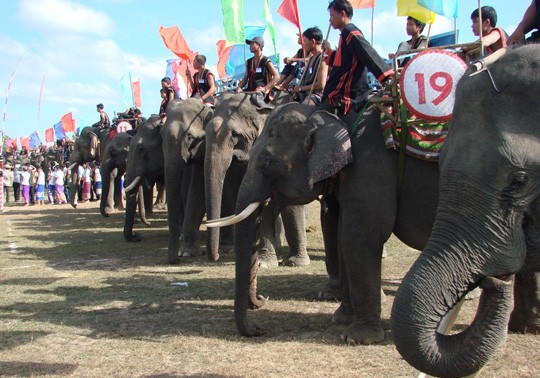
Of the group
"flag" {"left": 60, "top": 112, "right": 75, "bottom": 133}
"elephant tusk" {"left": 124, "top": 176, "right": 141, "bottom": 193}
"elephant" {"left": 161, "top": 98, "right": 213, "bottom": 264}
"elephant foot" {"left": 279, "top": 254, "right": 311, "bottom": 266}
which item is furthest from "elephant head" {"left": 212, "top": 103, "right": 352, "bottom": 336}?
"flag" {"left": 60, "top": 112, "right": 75, "bottom": 133}

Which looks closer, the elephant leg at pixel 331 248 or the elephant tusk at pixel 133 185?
the elephant leg at pixel 331 248

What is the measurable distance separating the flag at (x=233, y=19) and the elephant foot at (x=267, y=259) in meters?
5.79

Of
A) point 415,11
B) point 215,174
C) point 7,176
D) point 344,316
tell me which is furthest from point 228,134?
point 7,176

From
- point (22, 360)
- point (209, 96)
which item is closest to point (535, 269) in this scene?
point (22, 360)

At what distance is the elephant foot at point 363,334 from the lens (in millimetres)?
5934

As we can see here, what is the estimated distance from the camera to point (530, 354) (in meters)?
5.48

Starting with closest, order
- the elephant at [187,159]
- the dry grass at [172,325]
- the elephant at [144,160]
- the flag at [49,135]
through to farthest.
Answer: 1. the dry grass at [172,325]
2. the elephant at [187,159]
3. the elephant at [144,160]
4. the flag at [49,135]

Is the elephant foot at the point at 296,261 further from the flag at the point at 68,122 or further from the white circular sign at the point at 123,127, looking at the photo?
the flag at the point at 68,122

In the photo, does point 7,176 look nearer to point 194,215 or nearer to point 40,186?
point 40,186

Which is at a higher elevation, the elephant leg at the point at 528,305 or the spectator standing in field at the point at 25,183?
the spectator standing in field at the point at 25,183

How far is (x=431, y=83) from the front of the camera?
5.57 m

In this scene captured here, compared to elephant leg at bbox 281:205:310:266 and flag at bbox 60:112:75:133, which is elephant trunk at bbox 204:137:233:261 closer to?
elephant leg at bbox 281:205:310:266

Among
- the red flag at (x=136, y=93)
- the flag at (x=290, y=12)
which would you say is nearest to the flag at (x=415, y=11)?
the flag at (x=290, y=12)

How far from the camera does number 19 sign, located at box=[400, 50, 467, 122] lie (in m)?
5.51
